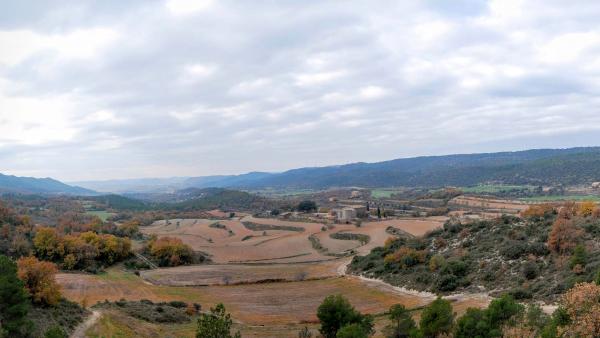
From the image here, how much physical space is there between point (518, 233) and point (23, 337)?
4665 cm

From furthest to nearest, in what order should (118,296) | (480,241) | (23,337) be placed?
(480,241) < (118,296) < (23,337)

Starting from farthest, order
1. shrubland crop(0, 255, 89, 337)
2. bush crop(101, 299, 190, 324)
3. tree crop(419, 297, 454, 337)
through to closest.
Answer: bush crop(101, 299, 190, 324), shrubland crop(0, 255, 89, 337), tree crop(419, 297, 454, 337)

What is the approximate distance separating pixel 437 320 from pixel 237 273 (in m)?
45.6

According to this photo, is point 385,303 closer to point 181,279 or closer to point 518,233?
point 518,233

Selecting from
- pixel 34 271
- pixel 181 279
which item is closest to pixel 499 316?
pixel 34 271

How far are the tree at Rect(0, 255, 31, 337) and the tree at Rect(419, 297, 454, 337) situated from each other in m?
21.6

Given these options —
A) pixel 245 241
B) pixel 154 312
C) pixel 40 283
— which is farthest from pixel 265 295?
pixel 245 241

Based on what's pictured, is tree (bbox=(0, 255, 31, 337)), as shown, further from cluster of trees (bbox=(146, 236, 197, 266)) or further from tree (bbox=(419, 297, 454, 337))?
cluster of trees (bbox=(146, 236, 197, 266))

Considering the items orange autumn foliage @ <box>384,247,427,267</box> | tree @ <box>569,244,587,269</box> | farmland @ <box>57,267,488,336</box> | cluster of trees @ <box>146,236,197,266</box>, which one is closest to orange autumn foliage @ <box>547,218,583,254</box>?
tree @ <box>569,244,587,269</box>

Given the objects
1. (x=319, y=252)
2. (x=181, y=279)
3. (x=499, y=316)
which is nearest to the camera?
(x=499, y=316)

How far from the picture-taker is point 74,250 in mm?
67750

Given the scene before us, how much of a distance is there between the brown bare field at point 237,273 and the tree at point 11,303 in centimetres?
3451

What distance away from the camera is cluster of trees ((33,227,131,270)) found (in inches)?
2618

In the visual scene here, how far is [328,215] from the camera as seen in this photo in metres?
130
